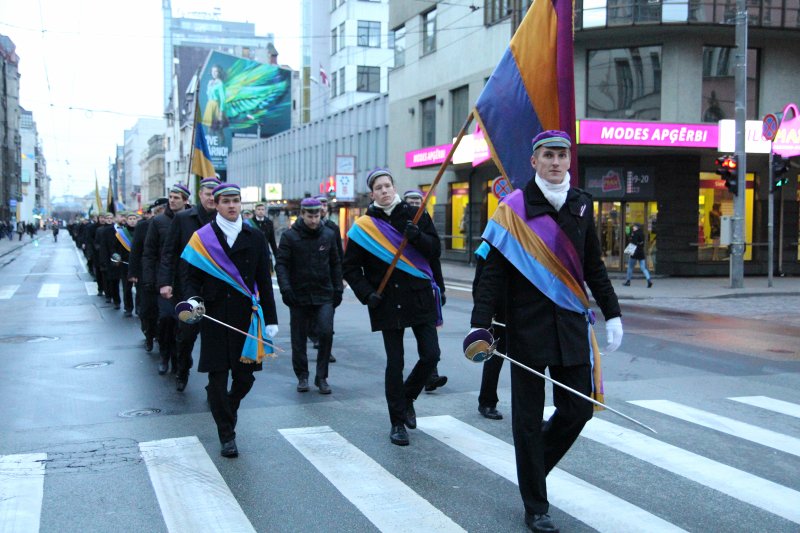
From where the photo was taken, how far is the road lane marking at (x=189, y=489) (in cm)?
436

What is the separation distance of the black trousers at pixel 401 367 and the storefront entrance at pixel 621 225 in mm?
19499

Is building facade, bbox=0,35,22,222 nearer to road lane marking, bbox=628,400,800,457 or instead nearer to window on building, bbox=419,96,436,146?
window on building, bbox=419,96,436,146

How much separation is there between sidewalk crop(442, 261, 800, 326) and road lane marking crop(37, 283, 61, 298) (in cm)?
1108

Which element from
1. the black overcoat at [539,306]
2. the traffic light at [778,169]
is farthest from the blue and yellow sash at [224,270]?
the traffic light at [778,169]

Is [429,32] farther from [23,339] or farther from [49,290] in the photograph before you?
[23,339]

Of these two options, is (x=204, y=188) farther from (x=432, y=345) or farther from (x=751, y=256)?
(x=751, y=256)

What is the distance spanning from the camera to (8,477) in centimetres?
516

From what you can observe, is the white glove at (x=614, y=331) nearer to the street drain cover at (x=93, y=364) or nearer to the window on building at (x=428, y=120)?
the street drain cover at (x=93, y=364)

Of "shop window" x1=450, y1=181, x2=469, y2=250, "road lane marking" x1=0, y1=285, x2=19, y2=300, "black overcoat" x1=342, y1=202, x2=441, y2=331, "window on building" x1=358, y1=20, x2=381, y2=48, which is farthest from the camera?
"window on building" x1=358, y1=20, x2=381, y2=48

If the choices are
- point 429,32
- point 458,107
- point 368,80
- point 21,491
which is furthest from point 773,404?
point 368,80

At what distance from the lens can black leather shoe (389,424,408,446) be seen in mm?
5844

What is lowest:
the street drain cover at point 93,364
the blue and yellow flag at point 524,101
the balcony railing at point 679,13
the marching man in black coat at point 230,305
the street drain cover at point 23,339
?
the street drain cover at point 23,339

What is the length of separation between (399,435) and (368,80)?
184 feet

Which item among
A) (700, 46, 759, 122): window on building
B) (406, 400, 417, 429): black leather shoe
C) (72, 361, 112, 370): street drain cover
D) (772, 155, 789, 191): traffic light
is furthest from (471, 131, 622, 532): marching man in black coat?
(700, 46, 759, 122): window on building
